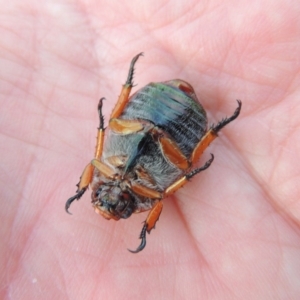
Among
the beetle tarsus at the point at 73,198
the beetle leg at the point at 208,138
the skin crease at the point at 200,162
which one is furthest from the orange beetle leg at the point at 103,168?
the beetle leg at the point at 208,138

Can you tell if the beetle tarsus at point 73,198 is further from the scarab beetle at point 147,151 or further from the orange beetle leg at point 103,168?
the orange beetle leg at point 103,168

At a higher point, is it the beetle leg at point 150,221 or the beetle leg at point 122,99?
the beetle leg at point 122,99

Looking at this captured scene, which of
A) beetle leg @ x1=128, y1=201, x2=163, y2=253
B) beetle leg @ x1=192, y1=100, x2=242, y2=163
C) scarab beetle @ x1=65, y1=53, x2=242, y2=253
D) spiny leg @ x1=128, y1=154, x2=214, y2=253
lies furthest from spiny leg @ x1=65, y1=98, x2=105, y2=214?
beetle leg @ x1=192, y1=100, x2=242, y2=163

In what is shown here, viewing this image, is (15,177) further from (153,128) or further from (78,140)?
(153,128)

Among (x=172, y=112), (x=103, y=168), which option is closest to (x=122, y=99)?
(x=172, y=112)

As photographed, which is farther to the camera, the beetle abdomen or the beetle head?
the beetle abdomen

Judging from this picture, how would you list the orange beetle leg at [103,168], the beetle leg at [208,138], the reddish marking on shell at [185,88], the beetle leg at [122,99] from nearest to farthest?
1. the orange beetle leg at [103,168]
2. the beetle leg at [208,138]
3. the beetle leg at [122,99]
4. the reddish marking on shell at [185,88]

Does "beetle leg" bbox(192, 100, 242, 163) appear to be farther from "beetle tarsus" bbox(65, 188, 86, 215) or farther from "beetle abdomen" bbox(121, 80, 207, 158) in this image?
"beetle tarsus" bbox(65, 188, 86, 215)

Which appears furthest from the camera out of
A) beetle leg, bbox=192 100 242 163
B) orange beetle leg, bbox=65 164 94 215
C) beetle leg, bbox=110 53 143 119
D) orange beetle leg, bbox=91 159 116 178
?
beetle leg, bbox=110 53 143 119
